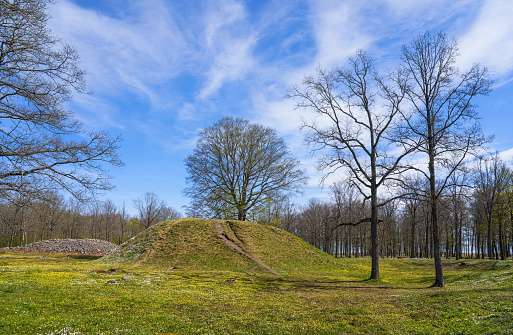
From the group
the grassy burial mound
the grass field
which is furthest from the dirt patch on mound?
the grass field

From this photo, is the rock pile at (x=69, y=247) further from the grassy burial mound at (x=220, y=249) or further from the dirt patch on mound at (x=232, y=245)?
the dirt patch on mound at (x=232, y=245)

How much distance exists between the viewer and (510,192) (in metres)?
45.6

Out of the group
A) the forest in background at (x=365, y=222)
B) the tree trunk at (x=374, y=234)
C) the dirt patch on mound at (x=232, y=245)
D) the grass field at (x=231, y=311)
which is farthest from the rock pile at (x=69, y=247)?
the tree trunk at (x=374, y=234)

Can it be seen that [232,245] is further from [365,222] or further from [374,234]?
[365,222]

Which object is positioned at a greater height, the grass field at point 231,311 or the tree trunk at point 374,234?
the tree trunk at point 374,234

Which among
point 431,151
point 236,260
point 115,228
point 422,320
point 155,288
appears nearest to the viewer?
point 422,320

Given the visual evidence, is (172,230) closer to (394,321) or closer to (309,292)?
(309,292)

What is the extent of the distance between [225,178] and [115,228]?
60.1 metres

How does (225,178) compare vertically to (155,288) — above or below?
above

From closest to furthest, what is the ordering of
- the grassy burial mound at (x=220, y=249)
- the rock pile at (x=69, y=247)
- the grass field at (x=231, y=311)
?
the grass field at (x=231, y=311) → the grassy burial mound at (x=220, y=249) → the rock pile at (x=69, y=247)

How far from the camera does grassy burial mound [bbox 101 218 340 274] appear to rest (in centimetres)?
2973

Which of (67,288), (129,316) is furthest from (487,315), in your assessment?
(67,288)

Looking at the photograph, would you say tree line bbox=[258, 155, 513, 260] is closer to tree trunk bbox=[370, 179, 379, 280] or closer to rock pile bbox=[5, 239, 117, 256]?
tree trunk bbox=[370, 179, 379, 280]

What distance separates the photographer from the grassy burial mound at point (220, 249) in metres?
29.7
